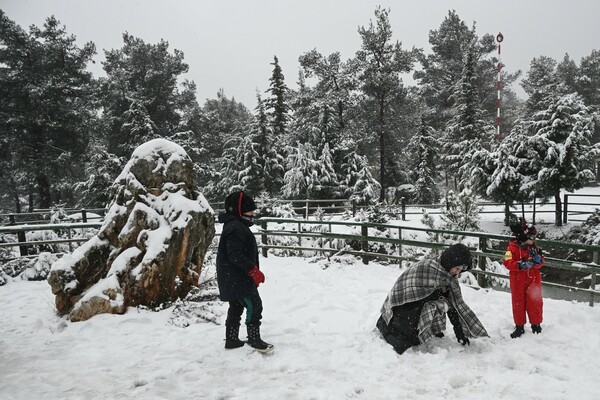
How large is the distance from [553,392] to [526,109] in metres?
47.1

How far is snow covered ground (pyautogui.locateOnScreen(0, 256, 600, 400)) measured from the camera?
378 cm

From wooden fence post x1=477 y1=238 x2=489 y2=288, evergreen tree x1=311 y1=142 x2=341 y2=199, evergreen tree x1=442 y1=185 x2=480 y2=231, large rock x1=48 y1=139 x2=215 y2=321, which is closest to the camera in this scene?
large rock x1=48 y1=139 x2=215 y2=321

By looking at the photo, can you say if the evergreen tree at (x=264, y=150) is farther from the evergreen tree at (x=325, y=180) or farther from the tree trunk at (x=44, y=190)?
the tree trunk at (x=44, y=190)

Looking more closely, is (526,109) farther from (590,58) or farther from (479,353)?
(479,353)

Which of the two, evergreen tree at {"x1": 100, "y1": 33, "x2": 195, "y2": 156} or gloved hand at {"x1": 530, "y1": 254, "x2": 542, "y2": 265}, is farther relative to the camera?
evergreen tree at {"x1": 100, "y1": 33, "x2": 195, "y2": 156}

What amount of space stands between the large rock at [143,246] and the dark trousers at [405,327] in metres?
3.83

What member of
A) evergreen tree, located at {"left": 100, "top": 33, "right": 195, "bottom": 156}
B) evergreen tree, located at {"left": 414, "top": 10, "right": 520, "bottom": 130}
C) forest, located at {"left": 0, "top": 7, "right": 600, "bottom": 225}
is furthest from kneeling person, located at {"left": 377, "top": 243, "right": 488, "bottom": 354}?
evergreen tree, located at {"left": 414, "top": 10, "right": 520, "bottom": 130}

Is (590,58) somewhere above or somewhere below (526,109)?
above

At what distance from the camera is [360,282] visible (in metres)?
7.61

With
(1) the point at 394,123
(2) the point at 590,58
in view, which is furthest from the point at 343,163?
(2) the point at 590,58

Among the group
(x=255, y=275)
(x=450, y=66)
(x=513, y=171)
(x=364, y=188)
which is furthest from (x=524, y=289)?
(x=450, y=66)

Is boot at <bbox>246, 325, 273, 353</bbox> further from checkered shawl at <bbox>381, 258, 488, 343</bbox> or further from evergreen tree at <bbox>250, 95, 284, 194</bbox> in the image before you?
evergreen tree at <bbox>250, 95, 284, 194</bbox>

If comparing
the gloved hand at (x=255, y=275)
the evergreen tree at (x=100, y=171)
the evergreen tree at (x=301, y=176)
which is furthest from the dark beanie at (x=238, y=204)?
the evergreen tree at (x=100, y=171)

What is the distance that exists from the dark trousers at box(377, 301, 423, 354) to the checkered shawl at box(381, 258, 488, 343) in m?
0.06
